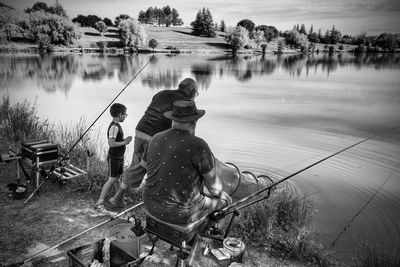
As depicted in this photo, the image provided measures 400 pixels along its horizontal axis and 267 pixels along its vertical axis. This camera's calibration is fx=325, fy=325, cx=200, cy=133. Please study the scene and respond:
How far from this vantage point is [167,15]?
13075 centimetres

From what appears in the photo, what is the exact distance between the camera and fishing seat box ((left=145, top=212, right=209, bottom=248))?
2.55m

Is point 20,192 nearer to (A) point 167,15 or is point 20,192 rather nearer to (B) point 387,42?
(B) point 387,42

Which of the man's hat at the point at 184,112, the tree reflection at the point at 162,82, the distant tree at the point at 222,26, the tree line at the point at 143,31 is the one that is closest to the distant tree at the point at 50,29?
the tree line at the point at 143,31

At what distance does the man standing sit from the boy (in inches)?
6.6

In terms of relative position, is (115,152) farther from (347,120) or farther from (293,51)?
(293,51)

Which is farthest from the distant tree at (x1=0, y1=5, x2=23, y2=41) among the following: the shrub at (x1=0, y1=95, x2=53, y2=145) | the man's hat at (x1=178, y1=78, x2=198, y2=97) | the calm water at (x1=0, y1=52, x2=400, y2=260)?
the man's hat at (x1=178, y1=78, x2=198, y2=97)

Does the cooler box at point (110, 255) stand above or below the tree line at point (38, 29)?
below

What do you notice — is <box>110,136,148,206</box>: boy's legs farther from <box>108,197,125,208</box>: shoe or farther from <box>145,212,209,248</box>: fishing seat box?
<box>145,212,209,248</box>: fishing seat box

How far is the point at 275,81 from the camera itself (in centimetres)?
2850

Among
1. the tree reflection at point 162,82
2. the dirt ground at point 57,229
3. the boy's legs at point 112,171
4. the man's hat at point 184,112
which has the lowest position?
the dirt ground at point 57,229

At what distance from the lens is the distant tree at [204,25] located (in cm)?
9525

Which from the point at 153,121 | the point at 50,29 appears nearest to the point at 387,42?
the point at 50,29

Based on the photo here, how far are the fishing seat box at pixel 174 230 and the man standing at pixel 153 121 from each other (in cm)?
154

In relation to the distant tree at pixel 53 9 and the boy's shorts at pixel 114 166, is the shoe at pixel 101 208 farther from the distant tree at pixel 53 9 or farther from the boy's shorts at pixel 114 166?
the distant tree at pixel 53 9
